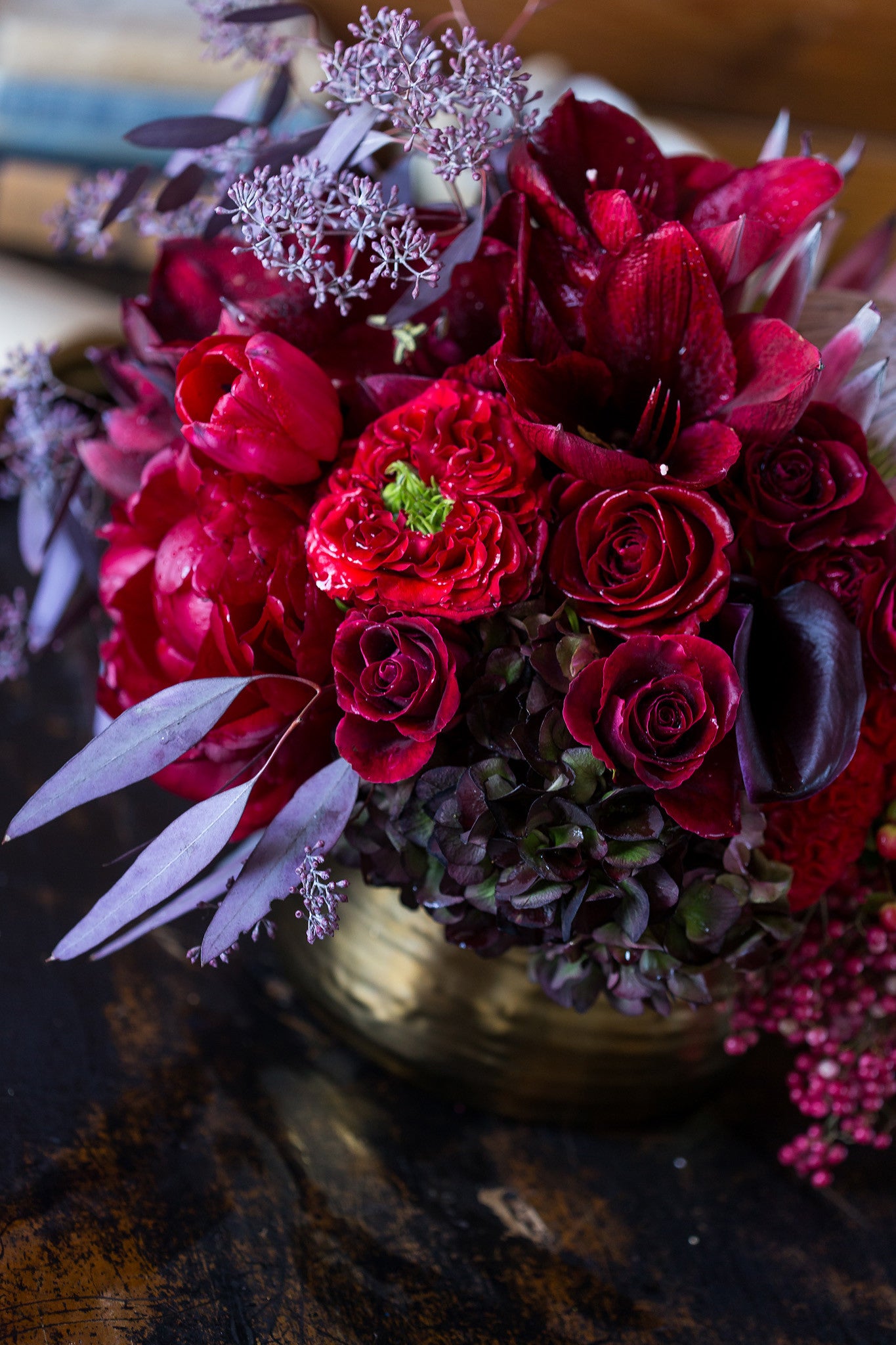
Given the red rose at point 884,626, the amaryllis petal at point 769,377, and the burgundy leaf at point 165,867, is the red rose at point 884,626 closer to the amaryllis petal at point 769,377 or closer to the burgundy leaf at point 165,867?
the amaryllis petal at point 769,377

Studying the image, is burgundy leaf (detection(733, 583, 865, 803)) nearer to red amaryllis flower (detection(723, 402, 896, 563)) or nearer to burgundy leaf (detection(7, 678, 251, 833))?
red amaryllis flower (detection(723, 402, 896, 563))

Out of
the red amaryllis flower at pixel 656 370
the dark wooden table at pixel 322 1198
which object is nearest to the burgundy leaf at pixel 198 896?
the dark wooden table at pixel 322 1198

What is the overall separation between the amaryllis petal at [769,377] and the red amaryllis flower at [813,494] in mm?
10

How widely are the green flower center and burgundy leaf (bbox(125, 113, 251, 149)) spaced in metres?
0.23

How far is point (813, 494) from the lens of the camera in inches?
16.2

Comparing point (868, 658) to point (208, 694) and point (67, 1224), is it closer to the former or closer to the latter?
point (208, 694)

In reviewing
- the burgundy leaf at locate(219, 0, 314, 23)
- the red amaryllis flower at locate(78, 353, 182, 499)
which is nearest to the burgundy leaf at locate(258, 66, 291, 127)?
the burgundy leaf at locate(219, 0, 314, 23)

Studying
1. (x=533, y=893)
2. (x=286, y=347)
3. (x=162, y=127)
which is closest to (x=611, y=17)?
(x=162, y=127)

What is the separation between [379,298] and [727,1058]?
1.41ft

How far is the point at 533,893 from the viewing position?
0.40m

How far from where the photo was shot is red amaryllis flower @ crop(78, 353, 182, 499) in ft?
1.64

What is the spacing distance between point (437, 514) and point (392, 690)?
0.24 feet

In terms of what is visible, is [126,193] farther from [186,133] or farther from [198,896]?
[198,896]

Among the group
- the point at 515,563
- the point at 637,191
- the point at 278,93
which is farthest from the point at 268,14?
the point at 515,563
